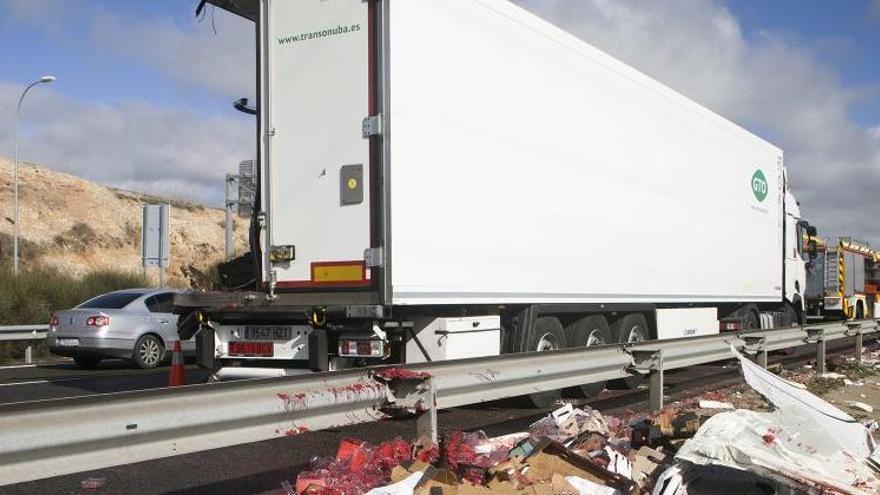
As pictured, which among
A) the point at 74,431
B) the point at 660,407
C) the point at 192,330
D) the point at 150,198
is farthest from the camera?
the point at 150,198

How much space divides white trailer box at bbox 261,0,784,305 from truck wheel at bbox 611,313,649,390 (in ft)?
1.99

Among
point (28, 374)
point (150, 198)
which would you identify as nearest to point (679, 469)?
point (28, 374)

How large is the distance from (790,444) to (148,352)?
11259mm

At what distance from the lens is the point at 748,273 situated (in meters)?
13.8

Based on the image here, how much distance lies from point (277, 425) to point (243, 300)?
3782 millimetres

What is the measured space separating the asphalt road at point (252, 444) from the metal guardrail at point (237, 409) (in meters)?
1.32

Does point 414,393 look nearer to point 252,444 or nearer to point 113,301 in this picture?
point 252,444

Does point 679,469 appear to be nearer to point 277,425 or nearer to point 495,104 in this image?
point 277,425

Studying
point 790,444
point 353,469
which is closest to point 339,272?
point 353,469

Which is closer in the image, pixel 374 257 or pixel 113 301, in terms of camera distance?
pixel 374 257

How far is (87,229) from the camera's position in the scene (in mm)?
39156

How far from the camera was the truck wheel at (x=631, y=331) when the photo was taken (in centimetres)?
1002

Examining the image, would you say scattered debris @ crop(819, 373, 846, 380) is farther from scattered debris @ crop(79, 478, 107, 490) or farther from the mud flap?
scattered debris @ crop(79, 478, 107, 490)

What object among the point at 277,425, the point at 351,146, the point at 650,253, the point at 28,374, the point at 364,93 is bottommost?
the point at 28,374
